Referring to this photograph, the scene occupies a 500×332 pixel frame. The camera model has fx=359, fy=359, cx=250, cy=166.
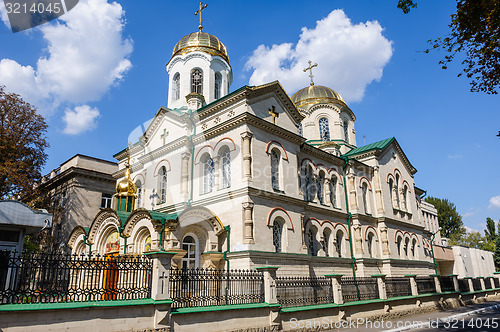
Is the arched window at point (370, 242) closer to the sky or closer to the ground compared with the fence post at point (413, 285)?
closer to the sky

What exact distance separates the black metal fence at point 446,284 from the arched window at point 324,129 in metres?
12.9

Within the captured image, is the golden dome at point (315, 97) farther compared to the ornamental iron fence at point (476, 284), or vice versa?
the golden dome at point (315, 97)

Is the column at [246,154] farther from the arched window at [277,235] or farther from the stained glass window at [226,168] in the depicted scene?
the arched window at [277,235]

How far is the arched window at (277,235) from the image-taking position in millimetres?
16719

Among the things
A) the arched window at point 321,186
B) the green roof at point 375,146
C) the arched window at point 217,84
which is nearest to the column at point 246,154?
the arched window at point 321,186

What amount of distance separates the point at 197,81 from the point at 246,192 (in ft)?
33.9

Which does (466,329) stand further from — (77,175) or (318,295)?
(77,175)

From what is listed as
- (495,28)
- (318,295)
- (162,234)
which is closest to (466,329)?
(318,295)

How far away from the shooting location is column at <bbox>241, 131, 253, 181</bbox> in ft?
52.3

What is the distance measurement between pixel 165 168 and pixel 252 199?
7.05 metres

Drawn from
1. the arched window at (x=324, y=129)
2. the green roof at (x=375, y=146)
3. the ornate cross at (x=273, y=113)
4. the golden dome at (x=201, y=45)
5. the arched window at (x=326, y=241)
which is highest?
the golden dome at (x=201, y=45)

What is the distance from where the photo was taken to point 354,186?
2375 centimetres

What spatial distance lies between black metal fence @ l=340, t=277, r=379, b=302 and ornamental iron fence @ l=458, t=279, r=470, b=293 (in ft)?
37.6

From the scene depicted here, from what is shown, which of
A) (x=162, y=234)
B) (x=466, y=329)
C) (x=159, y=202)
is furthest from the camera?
(x=159, y=202)
